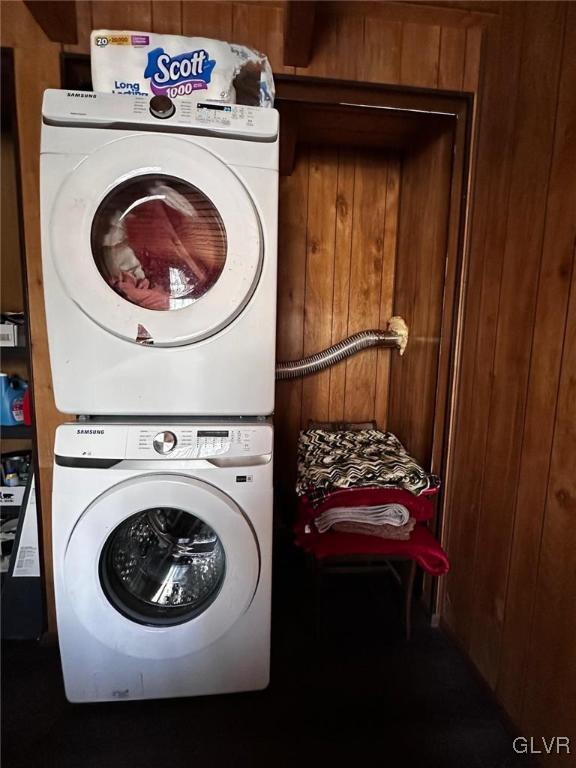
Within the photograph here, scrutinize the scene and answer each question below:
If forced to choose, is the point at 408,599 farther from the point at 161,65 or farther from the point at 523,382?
the point at 161,65

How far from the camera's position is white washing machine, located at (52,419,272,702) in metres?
1.05

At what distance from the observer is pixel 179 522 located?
1277mm

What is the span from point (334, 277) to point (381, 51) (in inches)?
34.2

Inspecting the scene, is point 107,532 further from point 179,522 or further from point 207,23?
point 207,23

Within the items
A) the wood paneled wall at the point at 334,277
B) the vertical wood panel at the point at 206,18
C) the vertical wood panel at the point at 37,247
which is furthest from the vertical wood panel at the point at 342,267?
the vertical wood panel at the point at 37,247

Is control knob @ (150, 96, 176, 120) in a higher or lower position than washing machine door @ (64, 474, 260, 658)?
higher

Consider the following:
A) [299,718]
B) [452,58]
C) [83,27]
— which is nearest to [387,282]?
[452,58]

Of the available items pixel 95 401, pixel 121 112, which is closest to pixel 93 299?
pixel 95 401

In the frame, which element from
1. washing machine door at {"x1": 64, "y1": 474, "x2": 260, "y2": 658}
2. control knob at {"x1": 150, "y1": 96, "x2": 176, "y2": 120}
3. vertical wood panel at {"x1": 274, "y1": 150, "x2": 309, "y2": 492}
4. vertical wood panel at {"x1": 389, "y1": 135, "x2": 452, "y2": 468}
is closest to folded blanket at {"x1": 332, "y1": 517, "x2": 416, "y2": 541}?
vertical wood panel at {"x1": 389, "y1": 135, "x2": 452, "y2": 468}

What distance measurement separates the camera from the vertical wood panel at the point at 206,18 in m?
1.25

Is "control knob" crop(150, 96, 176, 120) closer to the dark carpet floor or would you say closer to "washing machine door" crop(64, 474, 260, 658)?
"washing machine door" crop(64, 474, 260, 658)

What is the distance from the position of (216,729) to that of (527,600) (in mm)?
965

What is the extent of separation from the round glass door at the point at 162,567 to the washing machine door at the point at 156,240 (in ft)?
1.86

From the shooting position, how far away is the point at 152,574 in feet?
4.06
